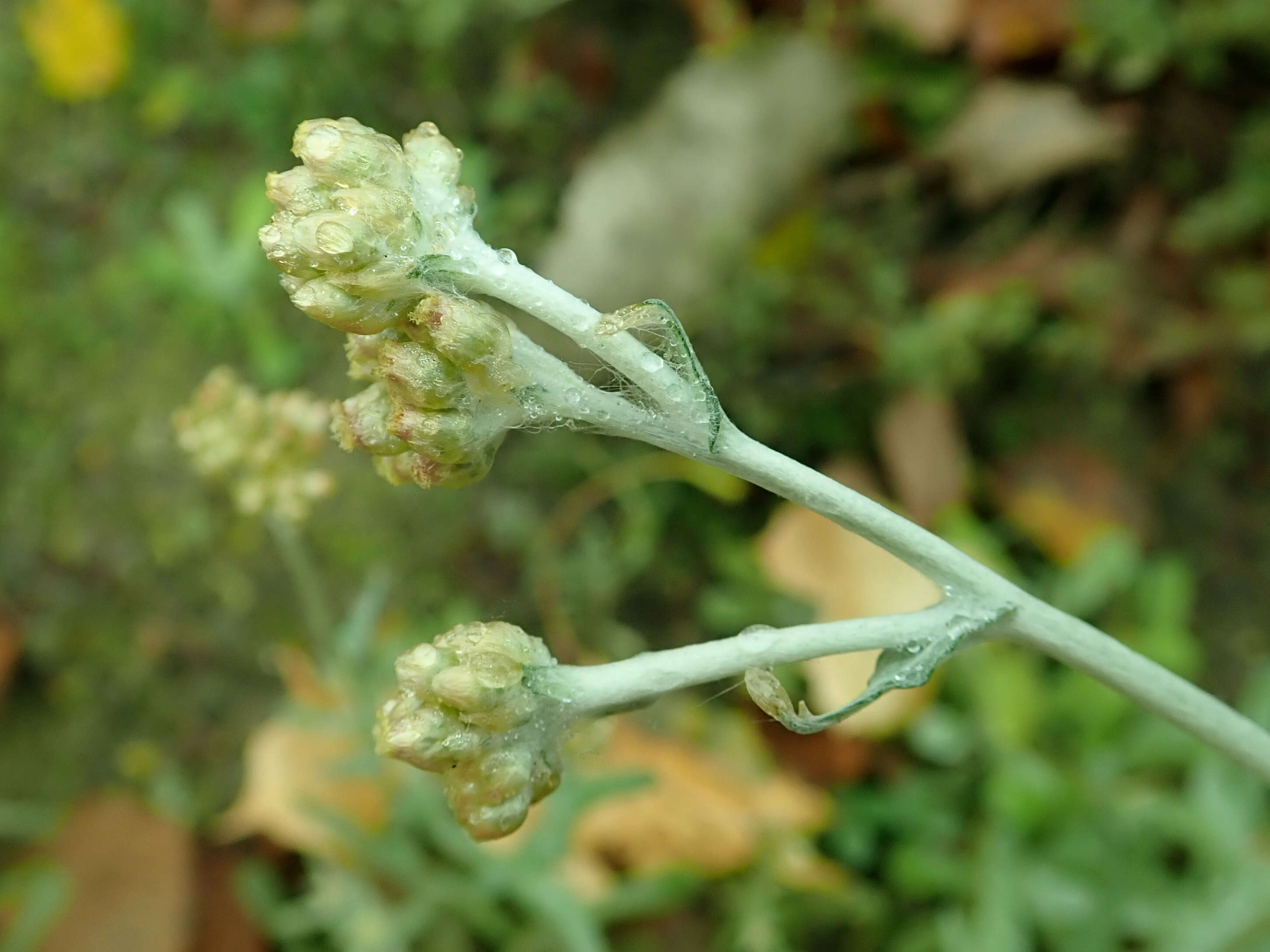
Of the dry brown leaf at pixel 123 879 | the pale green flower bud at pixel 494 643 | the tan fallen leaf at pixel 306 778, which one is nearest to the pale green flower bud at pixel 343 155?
the pale green flower bud at pixel 494 643

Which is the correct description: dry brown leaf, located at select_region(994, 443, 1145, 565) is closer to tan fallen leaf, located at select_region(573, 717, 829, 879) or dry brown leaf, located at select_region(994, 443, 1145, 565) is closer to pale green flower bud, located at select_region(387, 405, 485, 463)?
tan fallen leaf, located at select_region(573, 717, 829, 879)

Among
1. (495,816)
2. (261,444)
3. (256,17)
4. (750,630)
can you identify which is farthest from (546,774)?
(256,17)

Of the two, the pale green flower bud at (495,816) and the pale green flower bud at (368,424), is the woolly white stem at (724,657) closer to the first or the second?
the pale green flower bud at (495,816)

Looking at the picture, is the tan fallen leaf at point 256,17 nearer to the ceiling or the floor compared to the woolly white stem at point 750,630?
nearer to the ceiling

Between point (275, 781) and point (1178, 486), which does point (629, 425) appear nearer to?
point (275, 781)

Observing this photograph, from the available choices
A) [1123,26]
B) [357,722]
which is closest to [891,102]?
[1123,26]

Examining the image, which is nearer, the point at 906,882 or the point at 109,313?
the point at 906,882
